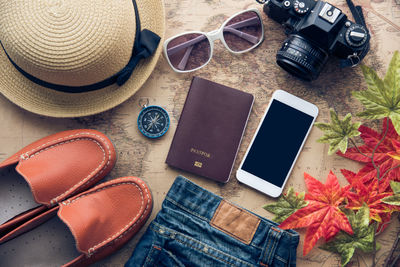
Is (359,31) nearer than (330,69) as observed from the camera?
Yes

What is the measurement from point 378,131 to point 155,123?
2.30 ft

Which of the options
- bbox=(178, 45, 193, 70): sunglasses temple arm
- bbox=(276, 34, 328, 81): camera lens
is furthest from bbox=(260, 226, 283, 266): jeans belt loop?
bbox=(178, 45, 193, 70): sunglasses temple arm

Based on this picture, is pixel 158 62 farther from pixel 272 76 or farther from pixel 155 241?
pixel 155 241

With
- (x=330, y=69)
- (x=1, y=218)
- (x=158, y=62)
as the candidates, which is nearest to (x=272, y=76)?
(x=330, y=69)

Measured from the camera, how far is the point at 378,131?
1.02m

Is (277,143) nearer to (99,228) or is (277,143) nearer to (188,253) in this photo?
(188,253)

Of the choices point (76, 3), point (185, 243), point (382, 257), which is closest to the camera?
point (76, 3)

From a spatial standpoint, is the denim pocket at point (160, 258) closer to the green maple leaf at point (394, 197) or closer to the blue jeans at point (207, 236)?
the blue jeans at point (207, 236)

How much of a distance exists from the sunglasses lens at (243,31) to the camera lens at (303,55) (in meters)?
0.13

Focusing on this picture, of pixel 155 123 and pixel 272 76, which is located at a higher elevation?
pixel 272 76

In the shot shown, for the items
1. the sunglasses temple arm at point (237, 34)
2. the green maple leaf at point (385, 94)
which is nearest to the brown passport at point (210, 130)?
the sunglasses temple arm at point (237, 34)

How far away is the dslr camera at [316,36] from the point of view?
88 cm

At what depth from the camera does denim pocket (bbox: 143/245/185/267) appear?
2.87ft

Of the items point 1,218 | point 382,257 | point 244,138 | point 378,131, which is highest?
point 378,131
